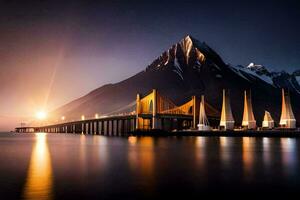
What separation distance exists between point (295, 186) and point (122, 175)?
1038cm

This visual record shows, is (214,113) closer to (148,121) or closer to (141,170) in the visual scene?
(148,121)

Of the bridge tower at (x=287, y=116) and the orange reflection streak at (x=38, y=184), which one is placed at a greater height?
the bridge tower at (x=287, y=116)

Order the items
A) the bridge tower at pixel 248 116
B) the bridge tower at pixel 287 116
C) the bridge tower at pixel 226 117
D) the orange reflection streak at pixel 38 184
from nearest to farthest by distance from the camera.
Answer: the orange reflection streak at pixel 38 184 → the bridge tower at pixel 287 116 → the bridge tower at pixel 226 117 → the bridge tower at pixel 248 116

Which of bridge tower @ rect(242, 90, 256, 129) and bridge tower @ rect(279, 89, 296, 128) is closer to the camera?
bridge tower @ rect(279, 89, 296, 128)

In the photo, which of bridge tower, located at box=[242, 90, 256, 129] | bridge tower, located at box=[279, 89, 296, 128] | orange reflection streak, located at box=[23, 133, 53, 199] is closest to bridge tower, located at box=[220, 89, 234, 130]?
bridge tower, located at box=[242, 90, 256, 129]

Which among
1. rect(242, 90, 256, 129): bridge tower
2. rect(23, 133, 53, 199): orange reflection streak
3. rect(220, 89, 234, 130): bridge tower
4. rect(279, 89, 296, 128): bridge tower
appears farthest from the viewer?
rect(242, 90, 256, 129): bridge tower

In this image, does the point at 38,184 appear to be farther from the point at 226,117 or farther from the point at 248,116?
the point at 248,116

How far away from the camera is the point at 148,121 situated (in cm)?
13100

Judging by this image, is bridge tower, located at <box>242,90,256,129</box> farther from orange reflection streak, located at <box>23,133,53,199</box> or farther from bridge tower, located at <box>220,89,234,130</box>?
A: orange reflection streak, located at <box>23,133,53,199</box>

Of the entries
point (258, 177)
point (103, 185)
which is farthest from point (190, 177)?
point (103, 185)

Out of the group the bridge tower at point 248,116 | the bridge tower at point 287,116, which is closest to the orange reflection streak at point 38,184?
the bridge tower at point 287,116

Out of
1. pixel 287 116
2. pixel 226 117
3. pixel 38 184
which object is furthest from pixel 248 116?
pixel 38 184

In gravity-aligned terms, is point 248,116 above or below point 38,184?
above

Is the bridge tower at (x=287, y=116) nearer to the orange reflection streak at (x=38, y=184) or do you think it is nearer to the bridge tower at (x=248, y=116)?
the bridge tower at (x=248, y=116)
